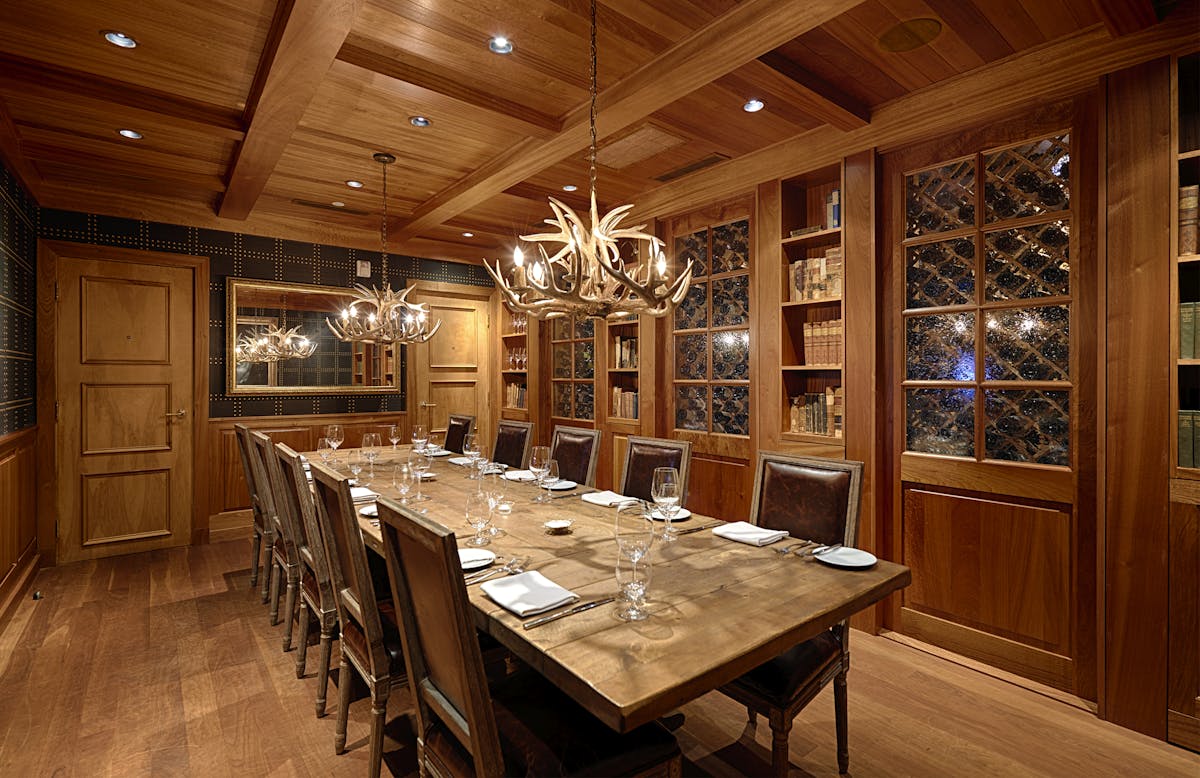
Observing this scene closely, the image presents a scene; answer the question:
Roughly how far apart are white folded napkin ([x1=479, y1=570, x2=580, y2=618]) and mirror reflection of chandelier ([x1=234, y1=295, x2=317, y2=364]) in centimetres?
440

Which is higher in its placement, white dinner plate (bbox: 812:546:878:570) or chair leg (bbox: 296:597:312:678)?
white dinner plate (bbox: 812:546:878:570)

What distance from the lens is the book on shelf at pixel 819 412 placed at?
132 inches

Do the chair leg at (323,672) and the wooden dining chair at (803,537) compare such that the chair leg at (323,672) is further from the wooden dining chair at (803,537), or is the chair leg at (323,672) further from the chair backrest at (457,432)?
the chair backrest at (457,432)

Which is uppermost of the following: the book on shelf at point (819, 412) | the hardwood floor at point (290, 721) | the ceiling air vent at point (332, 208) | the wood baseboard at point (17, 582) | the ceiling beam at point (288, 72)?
the ceiling air vent at point (332, 208)

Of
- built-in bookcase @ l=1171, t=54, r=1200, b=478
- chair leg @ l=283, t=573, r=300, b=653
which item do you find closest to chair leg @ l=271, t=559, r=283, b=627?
chair leg @ l=283, t=573, r=300, b=653

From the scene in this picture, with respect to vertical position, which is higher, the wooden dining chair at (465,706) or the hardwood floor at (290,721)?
the wooden dining chair at (465,706)

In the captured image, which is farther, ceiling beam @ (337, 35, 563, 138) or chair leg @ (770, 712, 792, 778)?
ceiling beam @ (337, 35, 563, 138)

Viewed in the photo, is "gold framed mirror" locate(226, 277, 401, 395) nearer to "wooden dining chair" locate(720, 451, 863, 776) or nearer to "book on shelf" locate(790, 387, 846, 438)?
"book on shelf" locate(790, 387, 846, 438)

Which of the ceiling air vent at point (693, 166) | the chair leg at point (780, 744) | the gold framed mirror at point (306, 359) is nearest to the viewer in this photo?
the chair leg at point (780, 744)

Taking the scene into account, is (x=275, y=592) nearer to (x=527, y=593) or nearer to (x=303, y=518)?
(x=303, y=518)

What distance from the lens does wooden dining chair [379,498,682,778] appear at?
1.23m

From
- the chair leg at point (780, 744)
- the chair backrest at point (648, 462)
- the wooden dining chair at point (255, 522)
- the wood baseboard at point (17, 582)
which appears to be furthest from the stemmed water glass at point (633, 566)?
the wood baseboard at point (17, 582)

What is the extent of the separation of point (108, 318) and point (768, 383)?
4.86 meters

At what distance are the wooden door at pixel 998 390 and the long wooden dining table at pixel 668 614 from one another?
132 centimetres
